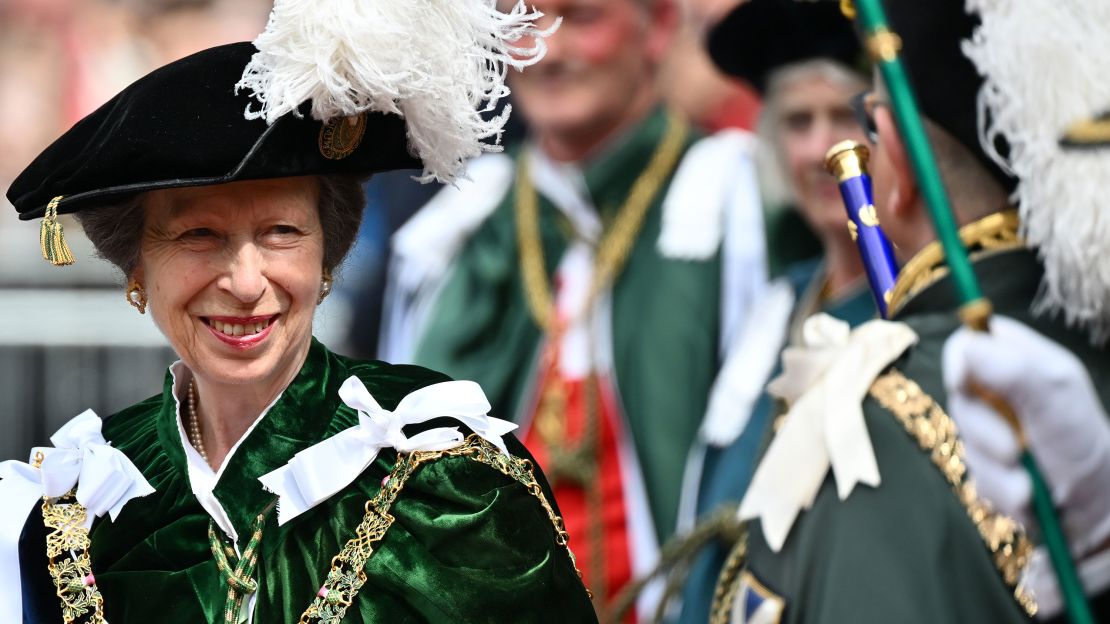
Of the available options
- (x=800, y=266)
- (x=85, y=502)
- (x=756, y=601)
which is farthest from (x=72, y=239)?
(x=756, y=601)

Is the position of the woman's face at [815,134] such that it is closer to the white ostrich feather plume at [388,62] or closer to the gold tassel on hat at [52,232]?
the white ostrich feather plume at [388,62]

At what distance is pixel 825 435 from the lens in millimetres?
2424

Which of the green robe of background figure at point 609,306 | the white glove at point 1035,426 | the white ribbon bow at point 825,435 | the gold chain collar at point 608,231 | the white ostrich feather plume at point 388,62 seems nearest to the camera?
the white glove at point 1035,426

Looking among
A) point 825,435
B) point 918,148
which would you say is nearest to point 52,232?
point 825,435

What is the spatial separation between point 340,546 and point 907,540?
96 cm

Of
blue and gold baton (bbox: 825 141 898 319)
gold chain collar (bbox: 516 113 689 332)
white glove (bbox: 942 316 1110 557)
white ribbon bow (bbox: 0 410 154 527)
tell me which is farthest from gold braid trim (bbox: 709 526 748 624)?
gold chain collar (bbox: 516 113 689 332)

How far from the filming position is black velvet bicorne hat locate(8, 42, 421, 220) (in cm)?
268

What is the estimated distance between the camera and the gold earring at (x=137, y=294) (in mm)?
2969

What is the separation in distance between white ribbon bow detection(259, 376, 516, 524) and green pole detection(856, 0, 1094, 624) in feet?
2.95

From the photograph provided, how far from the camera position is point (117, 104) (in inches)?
110

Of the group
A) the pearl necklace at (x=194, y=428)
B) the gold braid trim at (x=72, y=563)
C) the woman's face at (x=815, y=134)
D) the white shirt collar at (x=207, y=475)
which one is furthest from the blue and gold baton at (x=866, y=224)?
the woman's face at (x=815, y=134)

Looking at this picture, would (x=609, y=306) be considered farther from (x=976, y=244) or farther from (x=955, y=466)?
(x=955, y=466)

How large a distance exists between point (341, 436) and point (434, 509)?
0.20 meters

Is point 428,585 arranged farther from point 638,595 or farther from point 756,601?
point 638,595
